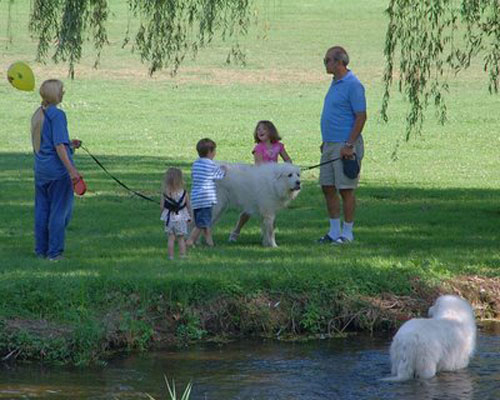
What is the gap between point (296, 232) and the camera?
14562 mm

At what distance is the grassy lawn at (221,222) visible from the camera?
10688 millimetres

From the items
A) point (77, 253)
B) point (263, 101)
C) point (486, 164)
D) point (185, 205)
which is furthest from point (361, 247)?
point (263, 101)

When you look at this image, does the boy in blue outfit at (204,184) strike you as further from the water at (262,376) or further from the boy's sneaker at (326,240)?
the water at (262,376)

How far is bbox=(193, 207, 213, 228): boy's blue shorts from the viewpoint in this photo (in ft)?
42.7

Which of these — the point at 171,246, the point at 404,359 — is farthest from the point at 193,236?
the point at 404,359

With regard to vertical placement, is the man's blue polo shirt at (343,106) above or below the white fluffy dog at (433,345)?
above


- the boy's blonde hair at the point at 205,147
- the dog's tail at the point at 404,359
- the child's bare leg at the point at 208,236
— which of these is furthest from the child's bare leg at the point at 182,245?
the dog's tail at the point at 404,359

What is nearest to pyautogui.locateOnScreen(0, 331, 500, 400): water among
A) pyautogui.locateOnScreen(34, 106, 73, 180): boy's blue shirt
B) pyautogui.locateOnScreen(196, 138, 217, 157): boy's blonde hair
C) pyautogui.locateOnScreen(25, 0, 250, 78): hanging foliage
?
pyautogui.locateOnScreen(34, 106, 73, 180): boy's blue shirt

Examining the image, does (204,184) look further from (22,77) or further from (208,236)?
(22,77)

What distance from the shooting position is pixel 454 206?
669 inches

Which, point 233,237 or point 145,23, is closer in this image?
point 233,237

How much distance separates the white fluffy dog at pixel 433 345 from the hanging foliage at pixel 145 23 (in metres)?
4.56

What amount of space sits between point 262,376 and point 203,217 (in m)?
3.67

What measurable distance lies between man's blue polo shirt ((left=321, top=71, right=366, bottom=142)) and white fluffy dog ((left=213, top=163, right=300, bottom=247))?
2.14 feet
